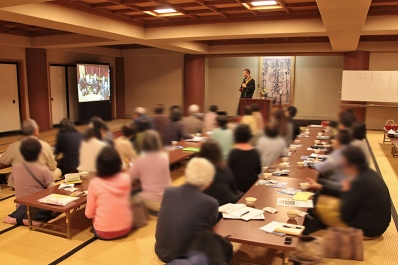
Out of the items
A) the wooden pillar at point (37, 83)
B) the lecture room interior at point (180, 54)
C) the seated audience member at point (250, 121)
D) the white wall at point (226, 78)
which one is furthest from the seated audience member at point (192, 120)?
the white wall at point (226, 78)

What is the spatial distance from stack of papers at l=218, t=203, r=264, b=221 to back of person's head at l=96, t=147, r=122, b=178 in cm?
144

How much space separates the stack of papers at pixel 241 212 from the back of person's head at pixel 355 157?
1432 millimetres

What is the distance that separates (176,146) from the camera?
17.9ft

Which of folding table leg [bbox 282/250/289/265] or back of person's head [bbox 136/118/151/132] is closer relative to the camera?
back of person's head [bbox 136/118/151/132]

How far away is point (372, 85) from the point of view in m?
10.9

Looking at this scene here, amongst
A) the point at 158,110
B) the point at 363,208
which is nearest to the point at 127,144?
the point at 158,110

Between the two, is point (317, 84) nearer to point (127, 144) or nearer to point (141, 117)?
point (141, 117)

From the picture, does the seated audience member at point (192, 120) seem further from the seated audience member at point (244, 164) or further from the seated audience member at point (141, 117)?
the seated audience member at point (141, 117)

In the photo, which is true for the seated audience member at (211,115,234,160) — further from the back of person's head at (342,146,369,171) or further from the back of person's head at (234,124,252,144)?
the back of person's head at (342,146,369,171)

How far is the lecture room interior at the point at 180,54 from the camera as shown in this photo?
3.75m

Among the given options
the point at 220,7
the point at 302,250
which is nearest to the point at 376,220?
the point at 302,250

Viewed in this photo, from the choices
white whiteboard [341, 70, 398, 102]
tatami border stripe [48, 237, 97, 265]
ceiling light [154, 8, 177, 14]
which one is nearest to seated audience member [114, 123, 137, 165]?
tatami border stripe [48, 237, 97, 265]

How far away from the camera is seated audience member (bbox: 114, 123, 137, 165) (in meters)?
1.45

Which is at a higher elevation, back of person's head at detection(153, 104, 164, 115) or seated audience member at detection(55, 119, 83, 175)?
back of person's head at detection(153, 104, 164, 115)
